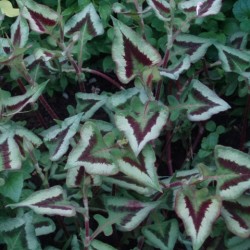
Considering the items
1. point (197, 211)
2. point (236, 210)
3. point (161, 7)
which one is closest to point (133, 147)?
point (197, 211)

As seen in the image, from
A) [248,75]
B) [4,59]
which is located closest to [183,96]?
[248,75]

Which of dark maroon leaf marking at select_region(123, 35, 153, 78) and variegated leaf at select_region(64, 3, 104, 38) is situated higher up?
dark maroon leaf marking at select_region(123, 35, 153, 78)

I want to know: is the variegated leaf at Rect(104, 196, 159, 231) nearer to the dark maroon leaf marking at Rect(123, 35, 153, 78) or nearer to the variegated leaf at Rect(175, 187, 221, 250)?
the variegated leaf at Rect(175, 187, 221, 250)

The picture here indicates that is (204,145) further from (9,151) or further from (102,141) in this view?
(9,151)

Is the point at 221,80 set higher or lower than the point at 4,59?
lower

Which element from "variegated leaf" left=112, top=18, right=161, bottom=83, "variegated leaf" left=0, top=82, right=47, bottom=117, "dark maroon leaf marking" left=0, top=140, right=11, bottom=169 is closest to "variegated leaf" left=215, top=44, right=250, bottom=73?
"variegated leaf" left=112, top=18, right=161, bottom=83

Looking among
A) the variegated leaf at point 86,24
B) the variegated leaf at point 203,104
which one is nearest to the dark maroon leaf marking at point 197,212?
the variegated leaf at point 203,104

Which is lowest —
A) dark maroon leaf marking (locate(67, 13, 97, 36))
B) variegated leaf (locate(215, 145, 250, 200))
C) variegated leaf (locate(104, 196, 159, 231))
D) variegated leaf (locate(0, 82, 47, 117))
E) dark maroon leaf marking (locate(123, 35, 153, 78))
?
variegated leaf (locate(104, 196, 159, 231))
